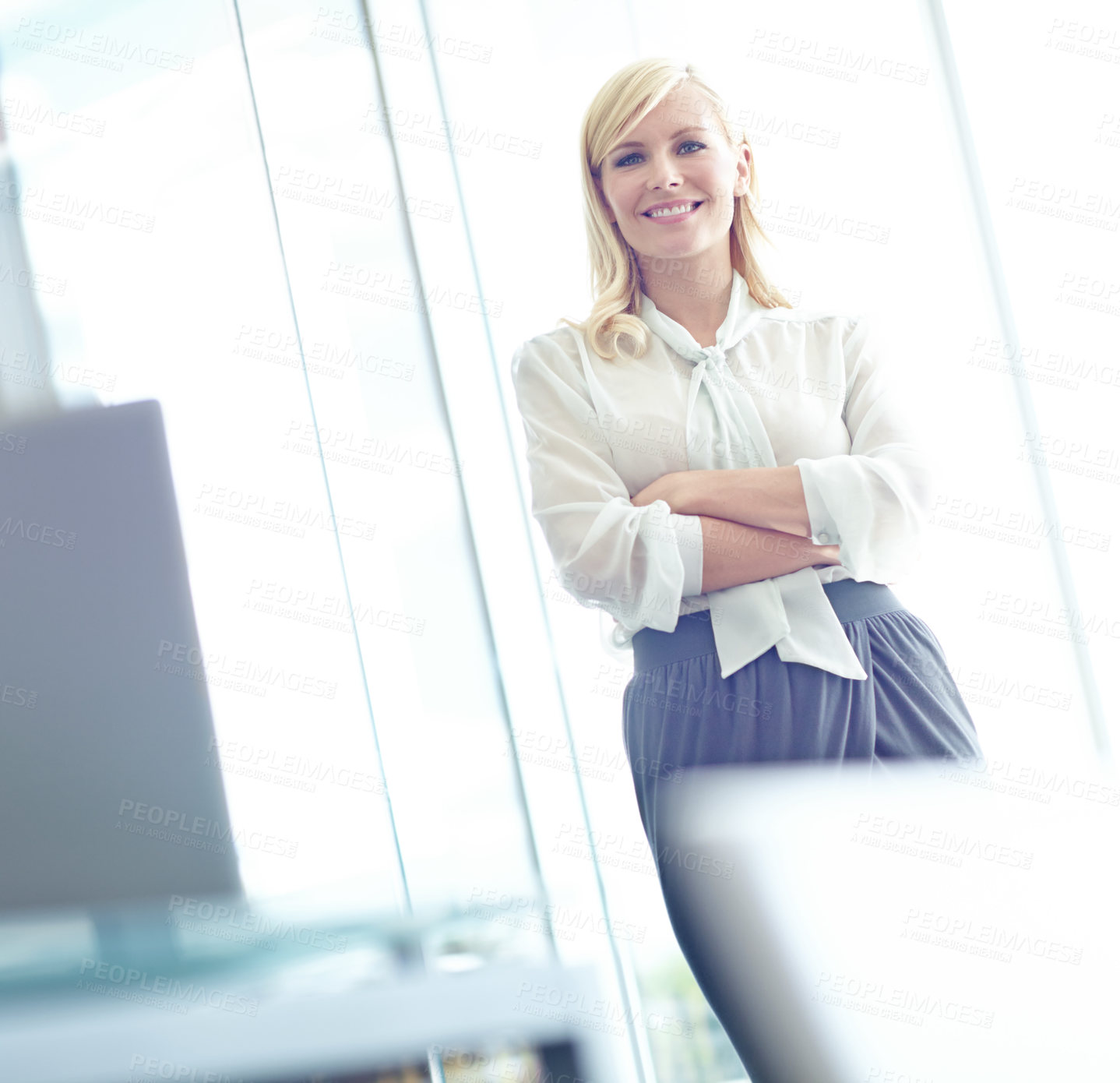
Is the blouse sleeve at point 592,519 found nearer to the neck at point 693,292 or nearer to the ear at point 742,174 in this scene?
the neck at point 693,292

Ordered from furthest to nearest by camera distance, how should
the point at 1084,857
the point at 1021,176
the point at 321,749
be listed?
1. the point at 1021,176
2. the point at 321,749
3. the point at 1084,857

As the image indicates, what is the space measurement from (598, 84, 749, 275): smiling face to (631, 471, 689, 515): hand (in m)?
0.33

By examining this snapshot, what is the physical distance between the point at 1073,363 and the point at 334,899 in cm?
183

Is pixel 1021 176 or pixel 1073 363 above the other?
pixel 1021 176

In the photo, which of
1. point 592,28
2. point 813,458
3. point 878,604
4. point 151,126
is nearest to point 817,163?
point 592,28

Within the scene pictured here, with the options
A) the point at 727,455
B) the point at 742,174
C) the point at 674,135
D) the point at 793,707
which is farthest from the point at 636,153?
the point at 793,707

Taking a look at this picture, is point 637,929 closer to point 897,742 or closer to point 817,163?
point 897,742

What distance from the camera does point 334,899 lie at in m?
1.96

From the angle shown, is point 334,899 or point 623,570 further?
point 334,899

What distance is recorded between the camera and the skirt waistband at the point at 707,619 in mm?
1200

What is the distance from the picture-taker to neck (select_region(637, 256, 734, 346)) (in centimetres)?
138

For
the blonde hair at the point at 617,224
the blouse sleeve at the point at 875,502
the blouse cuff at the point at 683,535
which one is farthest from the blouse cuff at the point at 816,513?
the blonde hair at the point at 617,224

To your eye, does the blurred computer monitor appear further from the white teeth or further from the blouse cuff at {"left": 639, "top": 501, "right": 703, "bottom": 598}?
the white teeth

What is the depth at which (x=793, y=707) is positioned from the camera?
1.16m
